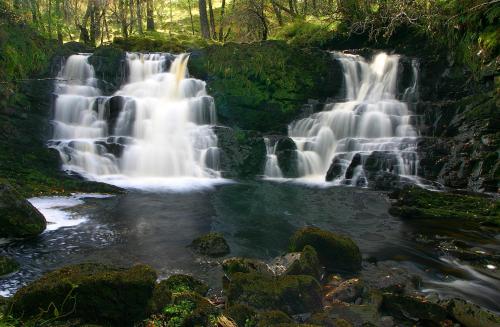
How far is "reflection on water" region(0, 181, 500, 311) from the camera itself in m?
7.80

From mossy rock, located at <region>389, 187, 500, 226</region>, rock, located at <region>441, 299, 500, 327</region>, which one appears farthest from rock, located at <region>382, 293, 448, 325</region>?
mossy rock, located at <region>389, 187, 500, 226</region>

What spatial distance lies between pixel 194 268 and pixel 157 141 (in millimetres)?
10682

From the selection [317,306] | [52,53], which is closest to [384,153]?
[317,306]

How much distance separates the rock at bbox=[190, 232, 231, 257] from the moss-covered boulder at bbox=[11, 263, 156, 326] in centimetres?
313

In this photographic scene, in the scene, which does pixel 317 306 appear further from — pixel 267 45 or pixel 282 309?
pixel 267 45

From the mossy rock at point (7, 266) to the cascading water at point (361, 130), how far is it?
36.7 ft

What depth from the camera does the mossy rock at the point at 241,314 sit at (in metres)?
5.36

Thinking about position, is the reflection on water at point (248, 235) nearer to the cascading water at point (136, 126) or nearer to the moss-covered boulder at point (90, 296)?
the moss-covered boulder at point (90, 296)

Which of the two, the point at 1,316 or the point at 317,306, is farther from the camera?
the point at 317,306

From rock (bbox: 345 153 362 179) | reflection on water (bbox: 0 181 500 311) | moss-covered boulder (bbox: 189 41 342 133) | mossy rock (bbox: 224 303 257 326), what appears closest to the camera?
mossy rock (bbox: 224 303 257 326)

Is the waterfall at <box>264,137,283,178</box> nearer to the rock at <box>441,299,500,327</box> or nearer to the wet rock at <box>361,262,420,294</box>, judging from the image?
the wet rock at <box>361,262,420,294</box>

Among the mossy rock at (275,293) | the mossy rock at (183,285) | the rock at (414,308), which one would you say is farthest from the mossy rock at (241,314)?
the rock at (414,308)

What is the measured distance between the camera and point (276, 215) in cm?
1191

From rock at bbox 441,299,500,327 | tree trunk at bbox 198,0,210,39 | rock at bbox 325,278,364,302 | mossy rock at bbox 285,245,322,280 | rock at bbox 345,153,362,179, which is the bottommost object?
rock at bbox 441,299,500,327
